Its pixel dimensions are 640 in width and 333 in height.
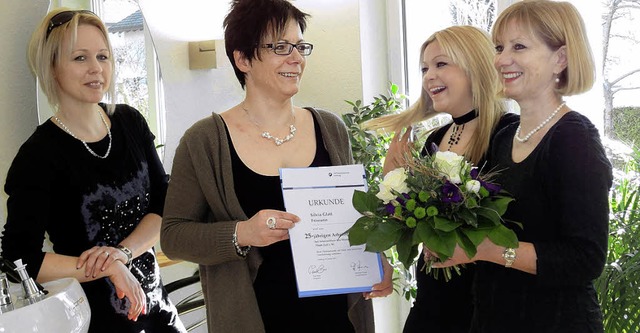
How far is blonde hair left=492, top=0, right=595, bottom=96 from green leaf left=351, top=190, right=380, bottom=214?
54 cm

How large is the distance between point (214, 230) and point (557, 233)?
2.78 ft

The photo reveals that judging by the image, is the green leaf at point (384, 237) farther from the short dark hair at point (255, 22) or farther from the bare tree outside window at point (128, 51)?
the bare tree outside window at point (128, 51)

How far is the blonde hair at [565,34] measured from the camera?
5.99 feet

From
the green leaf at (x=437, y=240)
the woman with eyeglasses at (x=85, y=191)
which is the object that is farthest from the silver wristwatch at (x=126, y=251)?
the green leaf at (x=437, y=240)

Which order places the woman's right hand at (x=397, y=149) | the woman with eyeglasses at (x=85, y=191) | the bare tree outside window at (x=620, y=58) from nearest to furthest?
the woman with eyeglasses at (x=85, y=191), the woman's right hand at (x=397, y=149), the bare tree outside window at (x=620, y=58)

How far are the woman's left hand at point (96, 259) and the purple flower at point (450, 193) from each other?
2.98 feet

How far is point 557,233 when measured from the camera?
1757 mm

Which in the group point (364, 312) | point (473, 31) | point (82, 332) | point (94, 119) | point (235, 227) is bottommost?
point (364, 312)

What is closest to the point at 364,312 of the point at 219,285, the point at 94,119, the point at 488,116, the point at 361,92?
the point at 219,285

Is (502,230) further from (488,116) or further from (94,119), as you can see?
(94,119)

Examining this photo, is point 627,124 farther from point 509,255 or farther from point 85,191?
point 85,191

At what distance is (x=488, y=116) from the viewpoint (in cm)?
230

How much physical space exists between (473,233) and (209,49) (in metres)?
1.83

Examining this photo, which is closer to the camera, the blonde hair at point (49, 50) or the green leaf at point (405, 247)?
the green leaf at point (405, 247)
